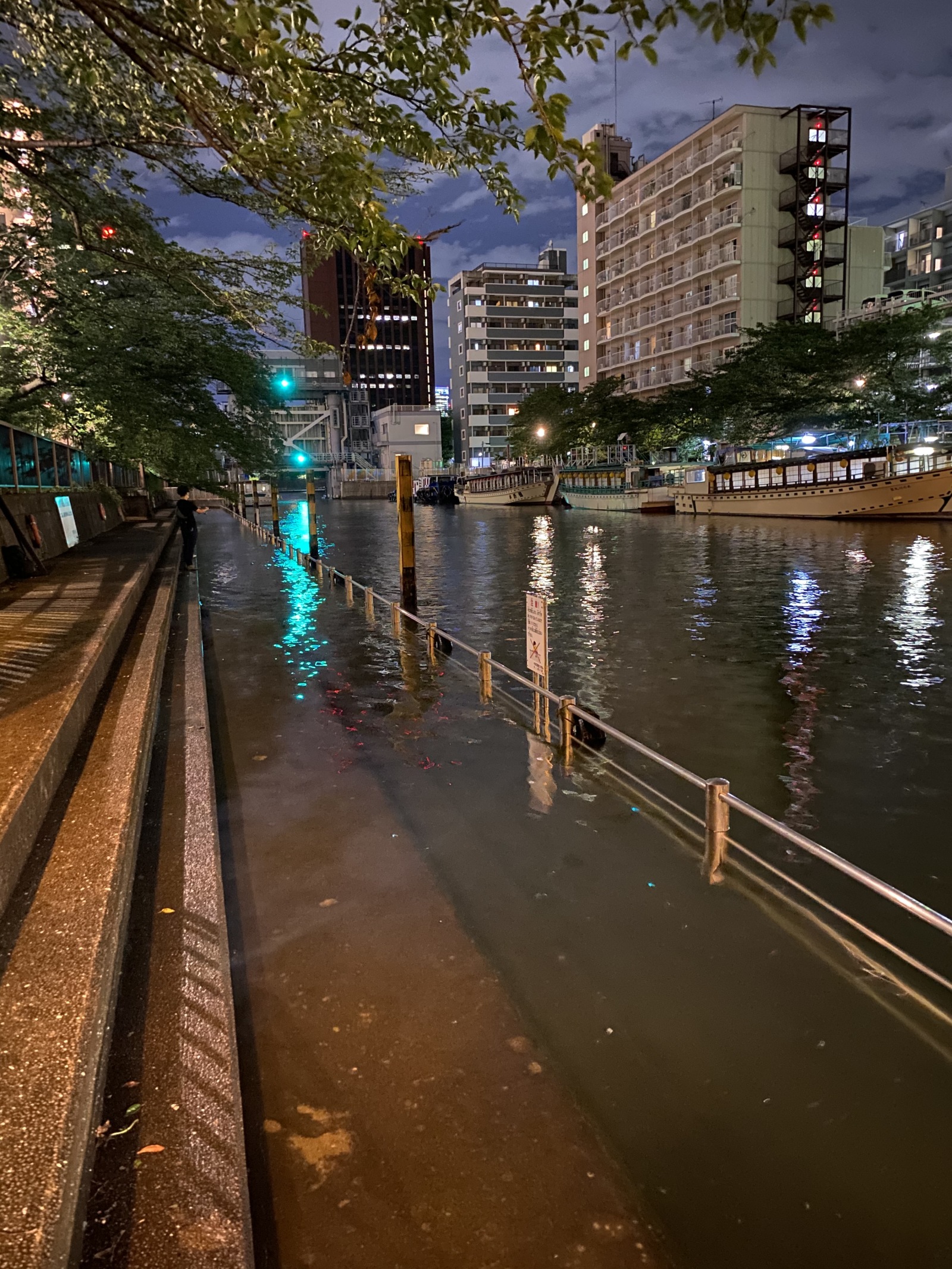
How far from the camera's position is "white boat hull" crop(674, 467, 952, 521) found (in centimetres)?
3562

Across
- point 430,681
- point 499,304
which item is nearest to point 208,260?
point 430,681

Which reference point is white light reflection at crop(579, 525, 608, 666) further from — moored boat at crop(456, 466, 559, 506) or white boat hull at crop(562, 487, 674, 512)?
moored boat at crop(456, 466, 559, 506)

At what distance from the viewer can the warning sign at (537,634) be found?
26.0ft

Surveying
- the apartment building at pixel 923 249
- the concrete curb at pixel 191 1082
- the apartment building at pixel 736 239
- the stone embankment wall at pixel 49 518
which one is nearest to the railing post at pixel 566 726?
the concrete curb at pixel 191 1082

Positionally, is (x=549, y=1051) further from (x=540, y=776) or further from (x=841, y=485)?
(x=841, y=485)

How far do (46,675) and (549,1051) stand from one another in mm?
5262

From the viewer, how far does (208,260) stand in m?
10.9

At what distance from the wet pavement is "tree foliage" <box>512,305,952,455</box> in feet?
149

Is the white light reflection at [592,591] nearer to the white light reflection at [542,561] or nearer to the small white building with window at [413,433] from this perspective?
the white light reflection at [542,561]

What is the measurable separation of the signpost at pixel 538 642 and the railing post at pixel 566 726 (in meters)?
0.44

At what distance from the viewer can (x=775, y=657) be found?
11.6 metres

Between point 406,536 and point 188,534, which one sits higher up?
point 406,536

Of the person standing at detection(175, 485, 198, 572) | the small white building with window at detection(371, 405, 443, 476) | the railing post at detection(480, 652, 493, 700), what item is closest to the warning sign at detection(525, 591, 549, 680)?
the railing post at detection(480, 652, 493, 700)

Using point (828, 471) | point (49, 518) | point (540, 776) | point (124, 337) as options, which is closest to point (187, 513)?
point (49, 518)
